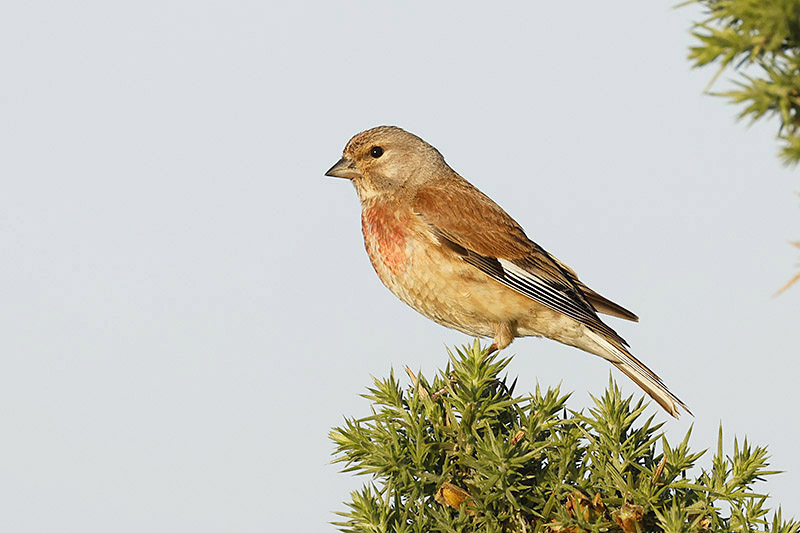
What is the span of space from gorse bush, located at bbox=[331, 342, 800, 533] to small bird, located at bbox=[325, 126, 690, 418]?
2285 millimetres

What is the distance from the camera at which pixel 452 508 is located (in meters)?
3.70

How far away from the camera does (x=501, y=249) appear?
641 centimetres

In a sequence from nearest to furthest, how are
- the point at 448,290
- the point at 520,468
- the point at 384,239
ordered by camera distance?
the point at 520,468 → the point at 448,290 → the point at 384,239

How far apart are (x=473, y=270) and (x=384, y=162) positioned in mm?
1147

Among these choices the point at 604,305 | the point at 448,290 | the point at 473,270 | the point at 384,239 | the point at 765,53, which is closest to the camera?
the point at 765,53

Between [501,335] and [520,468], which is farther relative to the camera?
[501,335]

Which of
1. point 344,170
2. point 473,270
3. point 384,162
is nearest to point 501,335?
point 473,270

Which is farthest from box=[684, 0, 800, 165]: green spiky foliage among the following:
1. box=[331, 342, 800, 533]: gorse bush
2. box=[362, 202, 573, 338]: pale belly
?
box=[362, 202, 573, 338]: pale belly

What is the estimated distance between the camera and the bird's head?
6.80 m

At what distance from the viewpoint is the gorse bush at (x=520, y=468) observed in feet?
11.5

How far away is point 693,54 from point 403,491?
6.52 ft

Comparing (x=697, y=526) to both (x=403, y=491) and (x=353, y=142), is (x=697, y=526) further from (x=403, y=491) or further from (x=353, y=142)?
(x=353, y=142)

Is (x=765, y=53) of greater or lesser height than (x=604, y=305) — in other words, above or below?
below

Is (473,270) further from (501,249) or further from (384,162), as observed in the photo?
(384,162)
